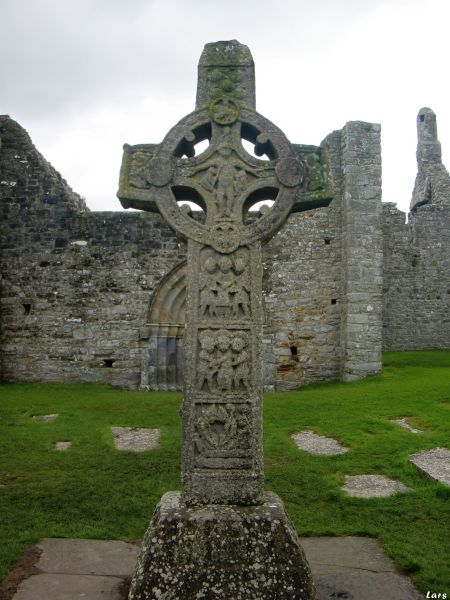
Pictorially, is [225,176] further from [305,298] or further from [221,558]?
[305,298]

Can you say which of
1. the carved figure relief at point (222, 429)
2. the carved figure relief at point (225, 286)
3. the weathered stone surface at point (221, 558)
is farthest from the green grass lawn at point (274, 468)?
the carved figure relief at point (225, 286)

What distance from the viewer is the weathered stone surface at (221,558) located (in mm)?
2977

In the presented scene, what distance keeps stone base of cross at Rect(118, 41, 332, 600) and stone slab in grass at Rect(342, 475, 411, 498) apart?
2.32m

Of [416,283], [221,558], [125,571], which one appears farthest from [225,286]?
[416,283]

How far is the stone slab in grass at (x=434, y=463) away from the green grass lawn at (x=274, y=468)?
9 cm

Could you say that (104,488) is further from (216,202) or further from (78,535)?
(216,202)

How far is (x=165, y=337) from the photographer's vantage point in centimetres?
1301

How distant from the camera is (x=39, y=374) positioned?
1294 cm

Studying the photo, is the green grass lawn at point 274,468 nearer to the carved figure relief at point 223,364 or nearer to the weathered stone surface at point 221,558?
the weathered stone surface at point 221,558

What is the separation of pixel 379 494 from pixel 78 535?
267cm

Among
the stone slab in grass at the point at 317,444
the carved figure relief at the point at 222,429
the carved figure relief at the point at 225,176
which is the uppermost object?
the carved figure relief at the point at 225,176

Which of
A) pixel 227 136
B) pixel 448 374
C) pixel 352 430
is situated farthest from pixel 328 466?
pixel 448 374

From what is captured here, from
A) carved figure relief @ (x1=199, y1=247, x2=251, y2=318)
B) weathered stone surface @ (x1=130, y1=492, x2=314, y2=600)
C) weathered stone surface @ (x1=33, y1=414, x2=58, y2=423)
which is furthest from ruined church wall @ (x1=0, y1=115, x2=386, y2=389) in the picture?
weathered stone surface @ (x1=130, y1=492, x2=314, y2=600)

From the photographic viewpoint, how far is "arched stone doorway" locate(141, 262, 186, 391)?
42.3 feet
